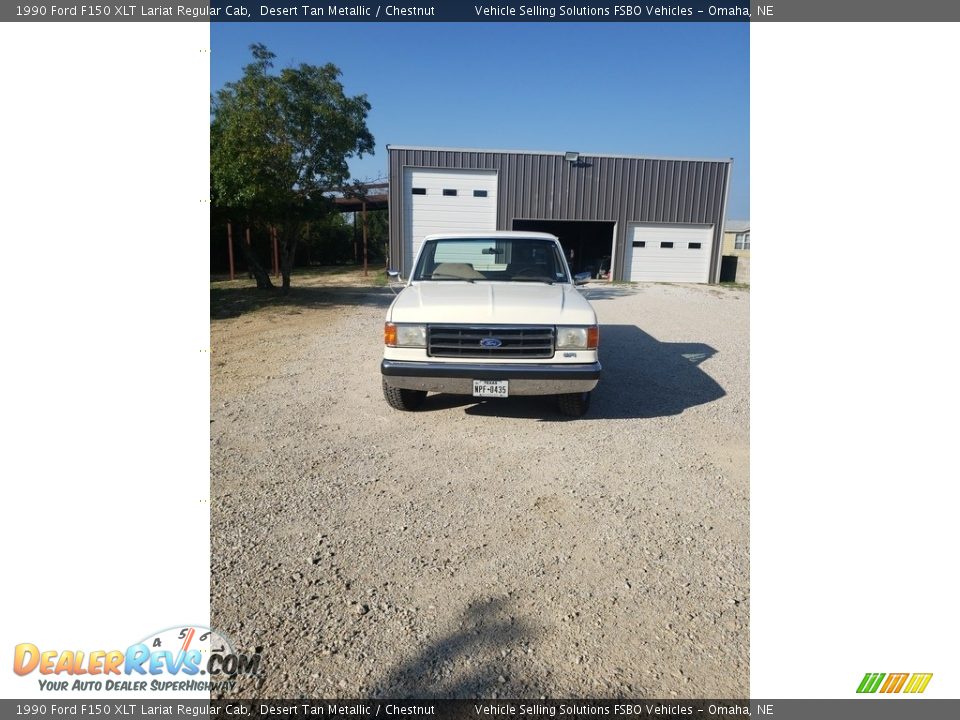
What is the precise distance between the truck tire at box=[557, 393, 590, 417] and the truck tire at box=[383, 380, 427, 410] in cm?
122

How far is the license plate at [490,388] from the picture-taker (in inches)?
172

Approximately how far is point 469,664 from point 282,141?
13211 mm

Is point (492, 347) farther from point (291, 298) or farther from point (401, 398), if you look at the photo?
point (291, 298)

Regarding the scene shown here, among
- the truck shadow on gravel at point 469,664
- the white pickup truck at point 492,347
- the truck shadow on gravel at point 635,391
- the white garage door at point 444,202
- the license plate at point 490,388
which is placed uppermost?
the white garage door at point 444,202

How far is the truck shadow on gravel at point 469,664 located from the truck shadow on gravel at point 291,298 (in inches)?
400

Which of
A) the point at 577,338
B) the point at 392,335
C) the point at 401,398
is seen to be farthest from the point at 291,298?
the point at 577,338

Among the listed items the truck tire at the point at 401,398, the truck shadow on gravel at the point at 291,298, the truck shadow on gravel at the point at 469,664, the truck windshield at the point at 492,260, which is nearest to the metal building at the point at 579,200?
the truck shadow on gravel at the point at 291,298

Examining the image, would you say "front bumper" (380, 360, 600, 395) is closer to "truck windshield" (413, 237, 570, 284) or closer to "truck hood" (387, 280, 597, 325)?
"truck hood" (387, 280, 597, 325)

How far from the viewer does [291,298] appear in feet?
44.6

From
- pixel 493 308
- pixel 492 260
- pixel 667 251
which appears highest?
pixel 667 251

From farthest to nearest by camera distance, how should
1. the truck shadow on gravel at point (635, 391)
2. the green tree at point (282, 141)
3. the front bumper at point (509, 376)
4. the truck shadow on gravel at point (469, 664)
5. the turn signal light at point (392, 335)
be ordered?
the green tree at point (282, 141)
the truck shadow on gravel at point (635, 391)
the turn signal light at point (392, 335)
the front bumper at point (509, 376)
the truck shadow on gravel at point (469, 664)

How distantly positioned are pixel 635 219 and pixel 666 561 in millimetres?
18778
